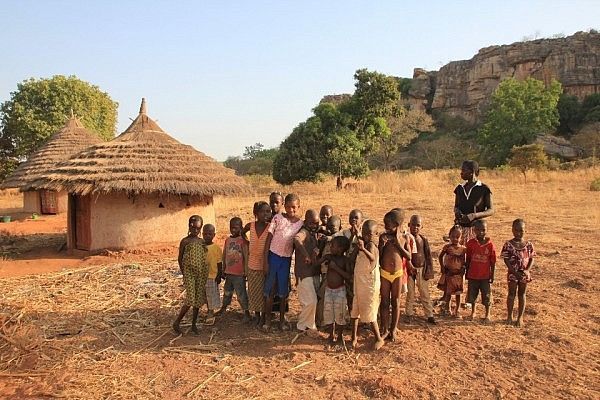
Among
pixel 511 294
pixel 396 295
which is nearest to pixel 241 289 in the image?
pixel 396 295

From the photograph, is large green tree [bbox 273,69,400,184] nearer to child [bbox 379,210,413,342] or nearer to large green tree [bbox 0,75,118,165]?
large green tree [bbox 0,75,118,165]

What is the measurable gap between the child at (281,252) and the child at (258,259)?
7cm

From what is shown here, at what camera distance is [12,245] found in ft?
32.3

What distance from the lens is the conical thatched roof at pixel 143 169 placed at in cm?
846

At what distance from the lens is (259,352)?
415cm

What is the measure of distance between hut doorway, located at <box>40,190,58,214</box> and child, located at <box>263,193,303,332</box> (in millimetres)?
13028

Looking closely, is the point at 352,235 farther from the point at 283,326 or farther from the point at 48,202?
the point at 48,202

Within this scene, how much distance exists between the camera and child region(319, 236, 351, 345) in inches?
164

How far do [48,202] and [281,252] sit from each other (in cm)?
1337

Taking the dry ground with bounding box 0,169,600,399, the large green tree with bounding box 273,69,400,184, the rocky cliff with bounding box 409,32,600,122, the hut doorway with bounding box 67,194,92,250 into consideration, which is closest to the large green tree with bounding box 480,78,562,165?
the large green tree with bounding box 273,69,400,184

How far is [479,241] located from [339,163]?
47.2 feet

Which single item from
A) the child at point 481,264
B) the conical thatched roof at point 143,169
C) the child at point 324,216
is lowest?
the child at point 481,264

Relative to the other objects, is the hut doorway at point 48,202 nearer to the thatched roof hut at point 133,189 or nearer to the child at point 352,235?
the thatched roof hut at point 133,189

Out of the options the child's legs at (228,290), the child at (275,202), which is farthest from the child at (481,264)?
the child's legs at (228,290)
